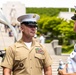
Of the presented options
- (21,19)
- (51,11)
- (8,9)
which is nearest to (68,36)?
(8,9)

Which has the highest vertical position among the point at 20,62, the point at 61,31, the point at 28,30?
the point at 61,31

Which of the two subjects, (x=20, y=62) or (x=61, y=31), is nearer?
(x=20, y=62)

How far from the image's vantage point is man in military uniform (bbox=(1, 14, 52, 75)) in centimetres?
411

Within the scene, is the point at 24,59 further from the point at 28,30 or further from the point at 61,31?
the point at 61,31

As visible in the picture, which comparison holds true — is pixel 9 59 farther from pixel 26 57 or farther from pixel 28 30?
pixel 28 30

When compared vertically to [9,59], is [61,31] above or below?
above

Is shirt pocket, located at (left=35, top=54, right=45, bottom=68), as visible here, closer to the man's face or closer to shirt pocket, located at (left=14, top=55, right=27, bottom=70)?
shirt pocket, located at (left=14, top=55, right=27, bottom=70)

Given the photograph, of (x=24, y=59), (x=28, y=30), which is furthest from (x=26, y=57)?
(x=28, y=30)

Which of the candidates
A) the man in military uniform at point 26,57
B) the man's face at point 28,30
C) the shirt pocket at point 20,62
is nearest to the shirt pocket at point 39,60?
the man in military uniform at point 26,57

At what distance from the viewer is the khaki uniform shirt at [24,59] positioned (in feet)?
13.5

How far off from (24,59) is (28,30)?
322 millimetres

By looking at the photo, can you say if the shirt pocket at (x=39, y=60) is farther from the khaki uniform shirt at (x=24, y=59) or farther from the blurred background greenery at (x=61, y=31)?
the blurred background greenery at (x=61, y=31)

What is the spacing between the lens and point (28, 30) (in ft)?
13.6

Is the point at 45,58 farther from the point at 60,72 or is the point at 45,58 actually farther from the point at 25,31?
the point at 60,72
